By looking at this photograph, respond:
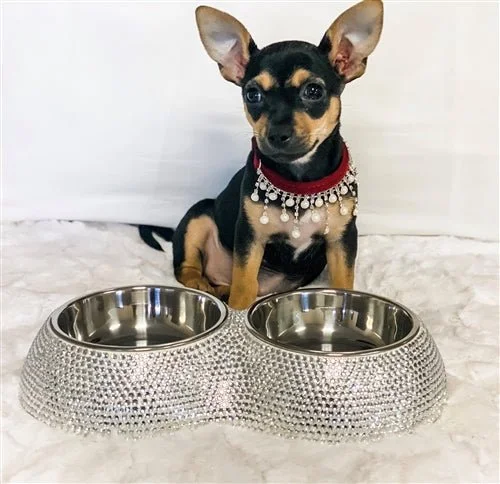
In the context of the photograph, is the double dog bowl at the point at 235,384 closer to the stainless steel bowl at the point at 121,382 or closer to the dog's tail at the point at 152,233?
the stainless steel bowl at the point at 121,382

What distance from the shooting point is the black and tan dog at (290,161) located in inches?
51.4

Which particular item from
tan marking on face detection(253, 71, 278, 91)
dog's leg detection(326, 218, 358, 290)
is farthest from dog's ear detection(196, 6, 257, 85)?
dog's leg detection(326, 218, 358, 290)

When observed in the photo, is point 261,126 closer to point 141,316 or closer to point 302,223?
point 302,223

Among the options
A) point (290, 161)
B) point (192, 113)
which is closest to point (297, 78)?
point (290, 161)

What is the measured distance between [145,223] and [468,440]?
1192mm

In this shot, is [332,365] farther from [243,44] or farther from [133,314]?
[243,44]

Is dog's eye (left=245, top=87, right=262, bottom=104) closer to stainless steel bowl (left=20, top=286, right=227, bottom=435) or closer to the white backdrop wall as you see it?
stainless steel bowl (left=20, top=286, right=227, bottom=435)

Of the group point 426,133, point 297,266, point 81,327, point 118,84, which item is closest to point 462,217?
point 426,133

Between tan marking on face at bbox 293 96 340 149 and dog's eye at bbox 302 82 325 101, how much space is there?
3cm

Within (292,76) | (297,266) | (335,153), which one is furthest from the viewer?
(297,266)

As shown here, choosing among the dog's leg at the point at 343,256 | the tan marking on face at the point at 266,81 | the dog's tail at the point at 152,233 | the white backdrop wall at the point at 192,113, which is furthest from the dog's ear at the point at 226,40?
the dog's tail at the point at 152,233

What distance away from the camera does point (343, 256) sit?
1.50 m

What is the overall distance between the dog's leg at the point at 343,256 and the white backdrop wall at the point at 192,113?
53 cm

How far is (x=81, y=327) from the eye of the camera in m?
1.32
